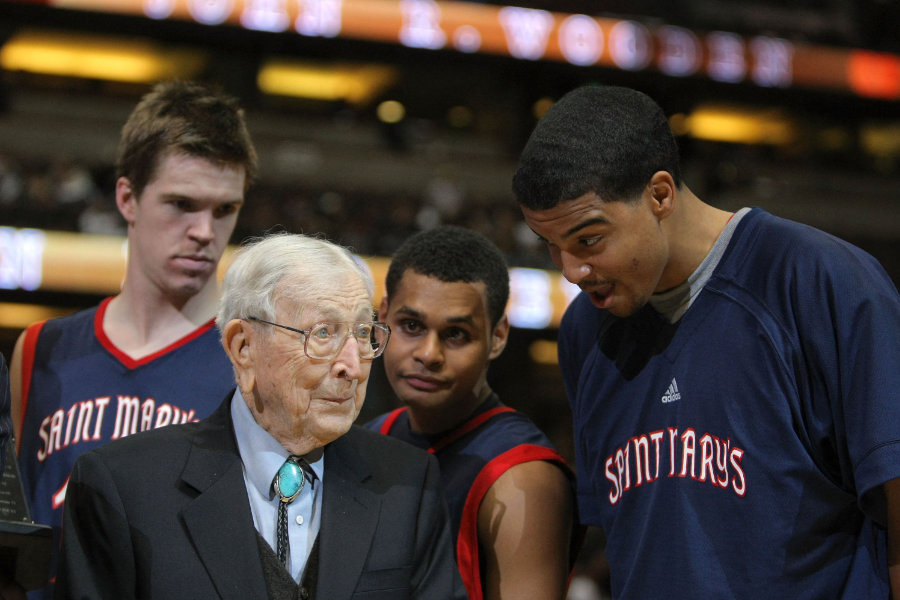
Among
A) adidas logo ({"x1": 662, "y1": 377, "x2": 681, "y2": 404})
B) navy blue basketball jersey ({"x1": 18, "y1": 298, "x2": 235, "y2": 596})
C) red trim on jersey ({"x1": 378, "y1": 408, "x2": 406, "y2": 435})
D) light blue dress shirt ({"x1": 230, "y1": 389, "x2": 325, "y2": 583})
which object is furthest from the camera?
red trim on jersey ({"x1": 378, "y1": 408, "x2": 406, "y2": 435})

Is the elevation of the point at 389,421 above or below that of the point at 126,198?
below

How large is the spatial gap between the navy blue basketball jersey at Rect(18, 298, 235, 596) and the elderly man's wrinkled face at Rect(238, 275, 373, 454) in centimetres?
63

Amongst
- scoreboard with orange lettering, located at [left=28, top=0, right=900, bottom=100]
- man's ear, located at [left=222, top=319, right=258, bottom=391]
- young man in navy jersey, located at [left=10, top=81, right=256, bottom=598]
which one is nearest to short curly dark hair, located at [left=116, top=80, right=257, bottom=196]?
young man in navy jersey, located at [left=10, top=81, right=256, bottom=598]

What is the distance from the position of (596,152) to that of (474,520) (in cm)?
91

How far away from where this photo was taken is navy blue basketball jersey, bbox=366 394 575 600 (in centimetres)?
245

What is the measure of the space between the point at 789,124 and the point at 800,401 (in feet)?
42.7

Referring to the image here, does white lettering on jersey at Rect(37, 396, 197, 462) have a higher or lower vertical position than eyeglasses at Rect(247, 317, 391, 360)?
lower

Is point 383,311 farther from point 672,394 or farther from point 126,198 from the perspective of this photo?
Answer: point 672,394

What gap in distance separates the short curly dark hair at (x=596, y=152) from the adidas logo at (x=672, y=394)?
0.41m

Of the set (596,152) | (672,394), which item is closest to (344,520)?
(672,394)

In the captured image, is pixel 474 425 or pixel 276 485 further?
pixel 474 425

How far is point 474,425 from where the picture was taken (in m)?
2.66

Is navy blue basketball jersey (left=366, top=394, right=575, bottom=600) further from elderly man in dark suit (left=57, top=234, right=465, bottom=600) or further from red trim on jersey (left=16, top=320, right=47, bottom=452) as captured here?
red trim on jersey (left=16, top=320, right=47, bottom=452)

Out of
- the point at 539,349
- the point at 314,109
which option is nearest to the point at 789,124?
the point at 539,349
